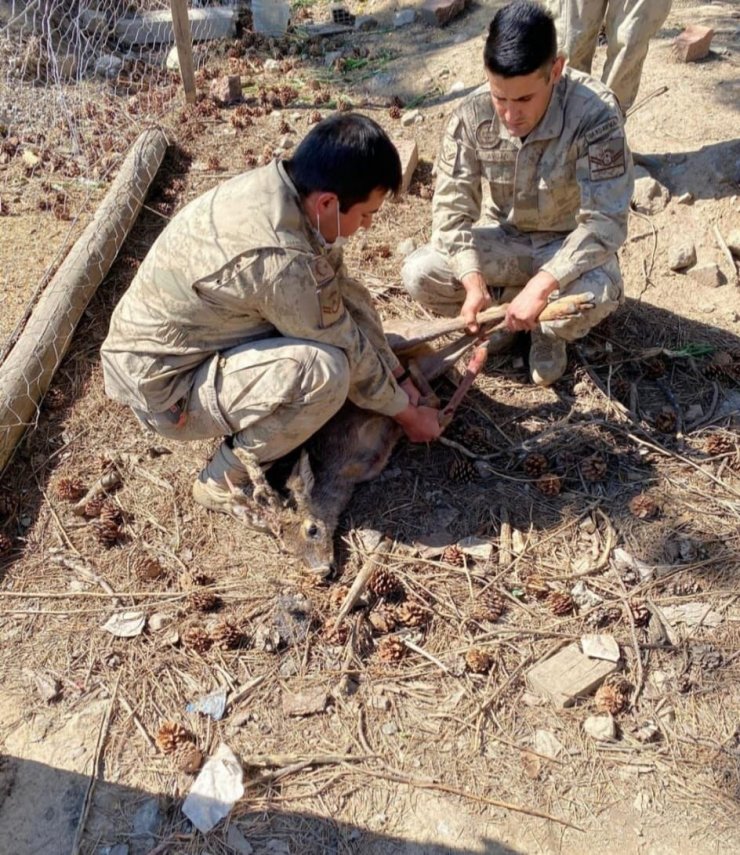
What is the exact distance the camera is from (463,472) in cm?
340

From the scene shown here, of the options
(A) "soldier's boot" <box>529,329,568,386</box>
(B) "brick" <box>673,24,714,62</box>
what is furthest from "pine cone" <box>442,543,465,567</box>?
(B) "brick" <box>673,24,714,62</box>

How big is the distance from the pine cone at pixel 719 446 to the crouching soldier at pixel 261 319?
1354mm

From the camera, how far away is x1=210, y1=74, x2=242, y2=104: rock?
6.41 metres

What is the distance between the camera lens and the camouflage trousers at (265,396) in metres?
2.84

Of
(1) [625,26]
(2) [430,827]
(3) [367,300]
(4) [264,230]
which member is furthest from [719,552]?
(1) [625,26]

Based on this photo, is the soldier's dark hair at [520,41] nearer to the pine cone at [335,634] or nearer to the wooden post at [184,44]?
the pine cone at [335,634]

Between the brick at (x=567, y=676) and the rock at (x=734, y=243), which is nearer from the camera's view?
the brick at (x=567, y=676)

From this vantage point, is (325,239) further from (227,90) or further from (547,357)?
(227,90)

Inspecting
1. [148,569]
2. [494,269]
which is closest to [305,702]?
[148,569]

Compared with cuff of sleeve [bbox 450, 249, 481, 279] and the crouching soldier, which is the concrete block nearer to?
cuff of sleeve [bbox 450, 249, 481, 279]

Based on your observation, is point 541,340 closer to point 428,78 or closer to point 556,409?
point 556,409

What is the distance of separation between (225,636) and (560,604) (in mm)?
1311

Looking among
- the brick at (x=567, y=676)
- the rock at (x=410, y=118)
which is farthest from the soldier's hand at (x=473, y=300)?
the rock at (x=410, y=118)

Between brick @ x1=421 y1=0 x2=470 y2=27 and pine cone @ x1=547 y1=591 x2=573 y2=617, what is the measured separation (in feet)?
20.6
